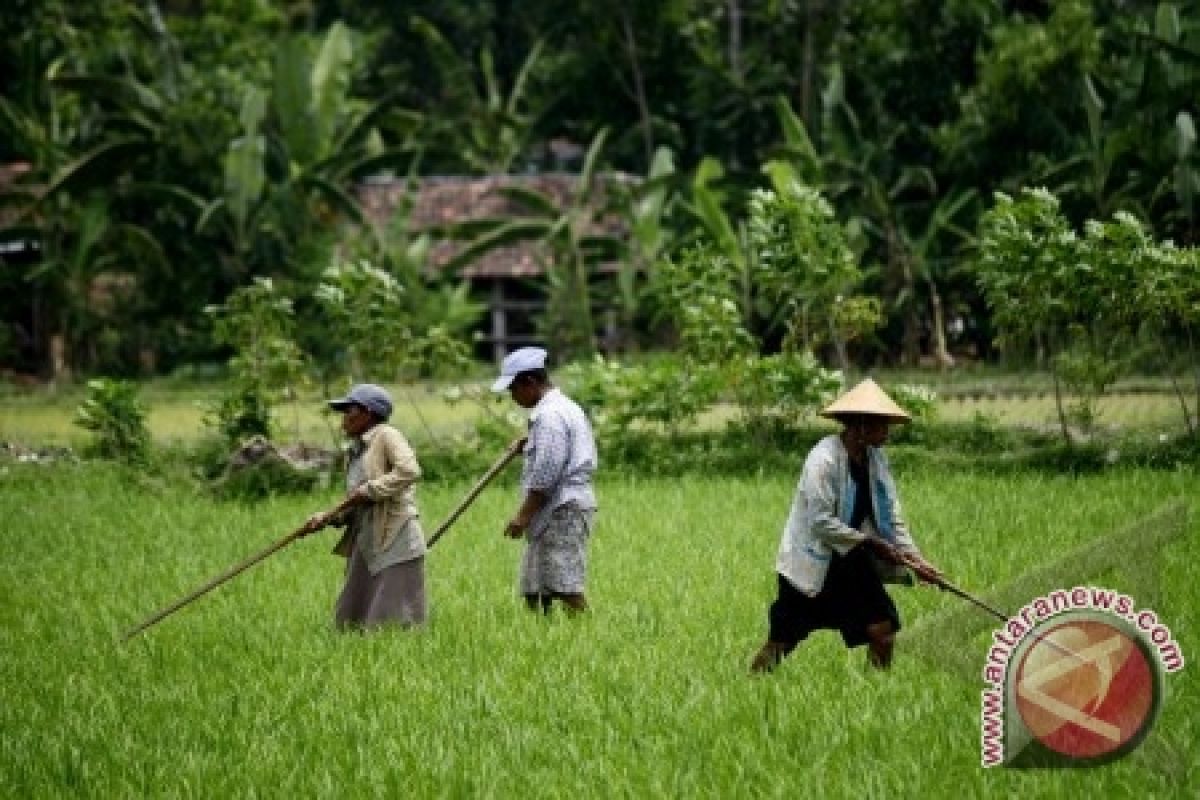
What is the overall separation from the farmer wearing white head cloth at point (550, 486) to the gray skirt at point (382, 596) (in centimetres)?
41

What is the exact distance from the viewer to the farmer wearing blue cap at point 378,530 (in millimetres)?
6648

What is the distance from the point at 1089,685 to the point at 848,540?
1276 millimetres

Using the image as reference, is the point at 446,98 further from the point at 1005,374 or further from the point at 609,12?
the point at 1005,374

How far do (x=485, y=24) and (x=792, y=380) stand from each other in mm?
17024

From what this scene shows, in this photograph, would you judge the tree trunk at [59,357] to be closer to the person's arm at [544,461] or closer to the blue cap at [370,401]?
the blue cap at [370,401]

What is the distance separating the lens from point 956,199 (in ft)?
61.6

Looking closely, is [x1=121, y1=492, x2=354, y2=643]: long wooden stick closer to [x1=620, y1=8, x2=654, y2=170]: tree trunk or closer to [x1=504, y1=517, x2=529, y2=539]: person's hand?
[x1=504, y1=517, x2=529, y2=539]: person's hand

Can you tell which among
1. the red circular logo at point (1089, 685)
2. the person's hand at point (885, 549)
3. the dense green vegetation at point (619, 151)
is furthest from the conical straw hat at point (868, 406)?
the dense green vegetation at point (619, 151)

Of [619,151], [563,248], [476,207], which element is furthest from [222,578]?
[619,151]

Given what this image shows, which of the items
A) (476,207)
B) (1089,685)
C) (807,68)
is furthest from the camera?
(476,207)

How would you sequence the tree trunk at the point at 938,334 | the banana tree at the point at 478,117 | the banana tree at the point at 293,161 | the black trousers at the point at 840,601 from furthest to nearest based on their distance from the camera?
the banana tree at the point at 478,117 → the banana tree at the point at 293,161 → the tree trunk at the point at 938,334 → the black trousers at the point at 840,601

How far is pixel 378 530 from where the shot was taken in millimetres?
6680

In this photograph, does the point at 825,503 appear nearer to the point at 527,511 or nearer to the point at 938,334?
the point at 527,511

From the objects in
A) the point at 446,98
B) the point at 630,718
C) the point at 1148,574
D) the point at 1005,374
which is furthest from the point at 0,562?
the point at 446,98
